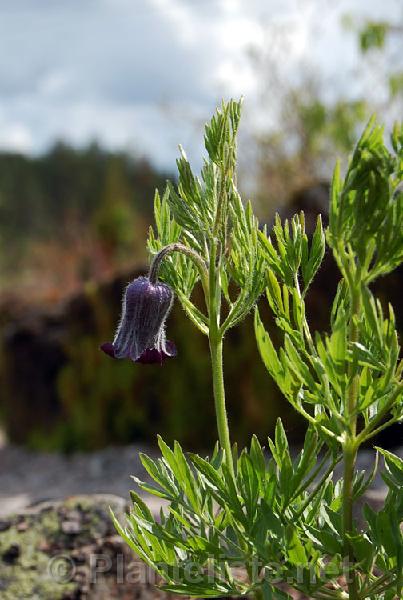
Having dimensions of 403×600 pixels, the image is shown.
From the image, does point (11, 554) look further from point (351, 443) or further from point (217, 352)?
point (351, 443)

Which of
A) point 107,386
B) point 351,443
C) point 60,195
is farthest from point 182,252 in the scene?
point 60,195

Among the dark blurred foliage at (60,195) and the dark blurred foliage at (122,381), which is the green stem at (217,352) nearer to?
the dark blurred foliage at (122,381)

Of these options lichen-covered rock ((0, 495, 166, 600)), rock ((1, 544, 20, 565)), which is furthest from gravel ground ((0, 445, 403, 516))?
rock ((1, 544, 20, 565))

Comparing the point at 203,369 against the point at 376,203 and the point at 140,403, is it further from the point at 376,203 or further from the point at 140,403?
the point at 376,203

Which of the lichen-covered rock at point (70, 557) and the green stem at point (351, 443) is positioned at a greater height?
the green stem at point (351, 443)

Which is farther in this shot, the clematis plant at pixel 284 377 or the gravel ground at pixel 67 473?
the gravel ground at pixel 67 473

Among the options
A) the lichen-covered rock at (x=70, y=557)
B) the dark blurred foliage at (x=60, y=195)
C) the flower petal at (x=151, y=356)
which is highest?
the dark blurred foliage at (x=60, y=195)

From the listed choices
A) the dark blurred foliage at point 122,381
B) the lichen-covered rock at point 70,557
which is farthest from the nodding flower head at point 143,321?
the dark blurred foliage at point 122,381
